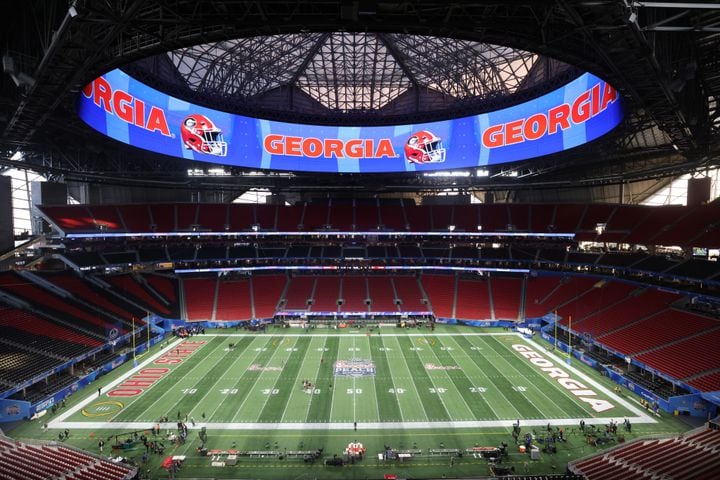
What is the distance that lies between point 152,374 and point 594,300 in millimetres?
42378

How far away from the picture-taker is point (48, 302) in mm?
35531

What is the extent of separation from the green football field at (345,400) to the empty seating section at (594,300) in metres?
6.24

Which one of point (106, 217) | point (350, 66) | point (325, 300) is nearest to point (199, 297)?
point (325, 300)

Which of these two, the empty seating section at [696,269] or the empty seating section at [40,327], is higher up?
the empty seating section at [696,269]

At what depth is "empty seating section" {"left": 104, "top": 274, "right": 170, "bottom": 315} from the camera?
4316 cm

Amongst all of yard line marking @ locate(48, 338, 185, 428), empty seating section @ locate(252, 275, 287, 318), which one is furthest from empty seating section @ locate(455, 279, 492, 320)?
yard line marking @ locate(48, 338, 185, 428)

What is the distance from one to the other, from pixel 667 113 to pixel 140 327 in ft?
154

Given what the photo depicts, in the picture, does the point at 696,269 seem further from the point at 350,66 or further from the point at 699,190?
the point at 350,66

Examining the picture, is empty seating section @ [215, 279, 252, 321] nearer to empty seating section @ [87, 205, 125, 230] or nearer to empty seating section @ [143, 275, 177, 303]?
empty seating section @ [143, 275, 177, 303]

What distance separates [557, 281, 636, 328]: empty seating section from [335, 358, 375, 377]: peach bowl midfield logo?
69.6 ft

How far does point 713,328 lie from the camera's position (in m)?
29.2

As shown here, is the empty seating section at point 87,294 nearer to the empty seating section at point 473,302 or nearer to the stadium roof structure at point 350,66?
the stadium roof structure at point 350,66

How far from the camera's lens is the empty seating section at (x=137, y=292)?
1699 inches

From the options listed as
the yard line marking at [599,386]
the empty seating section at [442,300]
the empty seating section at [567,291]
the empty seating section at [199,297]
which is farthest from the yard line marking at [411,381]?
the empty seating section at [199,297]
